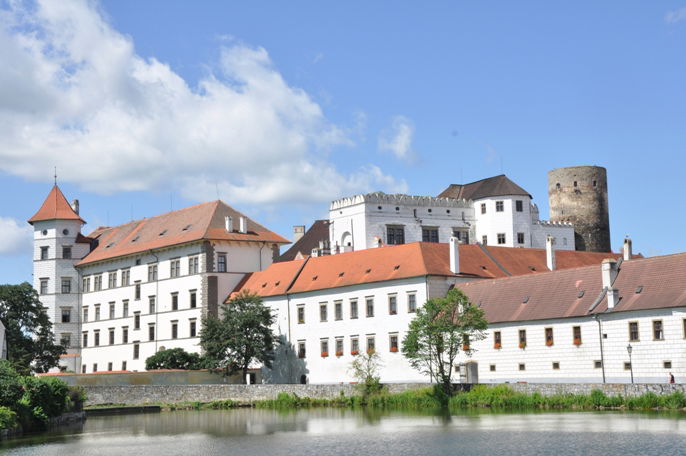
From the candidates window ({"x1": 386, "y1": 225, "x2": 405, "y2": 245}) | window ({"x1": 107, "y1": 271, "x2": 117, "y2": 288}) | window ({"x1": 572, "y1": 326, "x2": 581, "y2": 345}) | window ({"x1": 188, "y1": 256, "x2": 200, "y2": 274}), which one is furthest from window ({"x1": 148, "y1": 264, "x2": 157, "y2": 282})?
window ({"x1": 572, "y1": 326, "x2": 581, "y2": 345})

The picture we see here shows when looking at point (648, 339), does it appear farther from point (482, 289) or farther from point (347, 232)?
point (347, 232)

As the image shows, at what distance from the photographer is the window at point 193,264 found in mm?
76062

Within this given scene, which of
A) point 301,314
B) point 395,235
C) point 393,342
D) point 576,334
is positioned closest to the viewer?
point 576,334

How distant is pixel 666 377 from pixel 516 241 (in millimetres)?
42310

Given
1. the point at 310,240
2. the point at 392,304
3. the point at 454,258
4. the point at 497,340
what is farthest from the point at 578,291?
the point at 310,240

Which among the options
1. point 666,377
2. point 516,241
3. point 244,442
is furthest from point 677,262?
point 516,241

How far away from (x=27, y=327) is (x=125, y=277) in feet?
38.8

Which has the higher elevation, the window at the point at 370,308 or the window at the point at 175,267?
the window at the point at 175,267

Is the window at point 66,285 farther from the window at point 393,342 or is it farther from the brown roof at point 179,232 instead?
the window at point 393,342

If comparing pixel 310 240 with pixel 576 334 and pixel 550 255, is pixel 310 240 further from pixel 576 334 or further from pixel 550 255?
pixel 576 334

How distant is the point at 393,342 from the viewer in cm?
6153

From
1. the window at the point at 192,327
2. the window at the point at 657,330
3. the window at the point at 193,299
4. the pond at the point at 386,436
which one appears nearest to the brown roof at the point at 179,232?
the window at the point at 193,299

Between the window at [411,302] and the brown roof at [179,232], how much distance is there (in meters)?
19.2

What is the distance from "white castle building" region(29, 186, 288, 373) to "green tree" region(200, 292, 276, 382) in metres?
8.05
